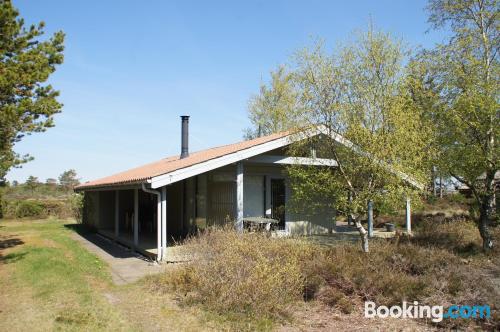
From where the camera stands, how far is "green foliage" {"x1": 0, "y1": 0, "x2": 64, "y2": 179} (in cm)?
1006

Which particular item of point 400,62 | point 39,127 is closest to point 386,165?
point 400,62

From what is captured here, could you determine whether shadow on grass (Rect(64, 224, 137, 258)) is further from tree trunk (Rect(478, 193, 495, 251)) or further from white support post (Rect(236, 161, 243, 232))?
tree trunk (Rect(478, 193, 495, 251))

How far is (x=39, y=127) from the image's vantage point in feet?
37.1

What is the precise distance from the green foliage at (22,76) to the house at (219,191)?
306 centimetres

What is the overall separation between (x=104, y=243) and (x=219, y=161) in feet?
24.5

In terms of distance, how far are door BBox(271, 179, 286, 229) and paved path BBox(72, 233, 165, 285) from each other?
5.06m

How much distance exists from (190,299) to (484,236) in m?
8.48

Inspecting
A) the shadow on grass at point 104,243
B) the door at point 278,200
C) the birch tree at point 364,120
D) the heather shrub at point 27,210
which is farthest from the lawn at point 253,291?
→ the heather shrub at point 27,210

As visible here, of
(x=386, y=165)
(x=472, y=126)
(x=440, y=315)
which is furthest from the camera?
(x=472, y=126)

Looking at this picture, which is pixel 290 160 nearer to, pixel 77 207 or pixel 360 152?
pixel 360 152

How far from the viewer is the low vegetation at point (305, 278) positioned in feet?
20.7

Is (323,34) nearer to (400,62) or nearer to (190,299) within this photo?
(400,62)

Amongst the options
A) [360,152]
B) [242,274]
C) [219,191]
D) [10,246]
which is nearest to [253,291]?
[242,274]

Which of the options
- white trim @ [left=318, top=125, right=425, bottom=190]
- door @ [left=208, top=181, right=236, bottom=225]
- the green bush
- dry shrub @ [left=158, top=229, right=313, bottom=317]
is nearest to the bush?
the green bush
